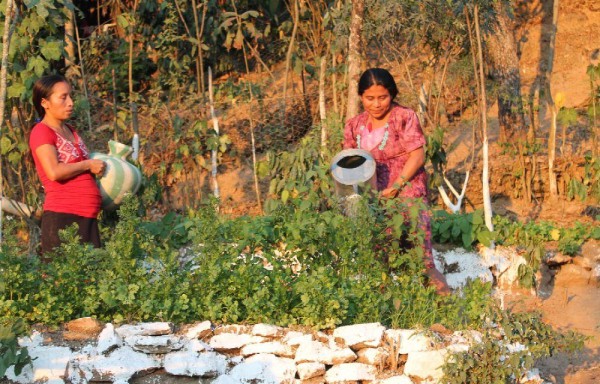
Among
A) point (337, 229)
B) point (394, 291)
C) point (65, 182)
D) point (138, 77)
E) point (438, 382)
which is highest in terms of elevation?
point (138, 77)

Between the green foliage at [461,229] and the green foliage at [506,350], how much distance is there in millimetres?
1718

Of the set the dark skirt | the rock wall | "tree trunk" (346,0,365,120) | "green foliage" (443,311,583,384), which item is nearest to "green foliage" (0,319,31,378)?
the rock wall

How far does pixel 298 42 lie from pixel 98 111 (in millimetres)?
2046

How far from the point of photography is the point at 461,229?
6.49m

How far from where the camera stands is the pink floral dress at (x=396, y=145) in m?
5.54

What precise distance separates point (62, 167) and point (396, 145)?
6.25ft

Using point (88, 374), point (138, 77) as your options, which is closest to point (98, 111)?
point (138, 77)

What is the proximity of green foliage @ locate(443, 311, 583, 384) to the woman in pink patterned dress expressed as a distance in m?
0.83

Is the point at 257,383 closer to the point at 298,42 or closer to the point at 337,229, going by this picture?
the point at 337,229

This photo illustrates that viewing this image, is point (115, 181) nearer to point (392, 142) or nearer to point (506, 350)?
point (392, 142)

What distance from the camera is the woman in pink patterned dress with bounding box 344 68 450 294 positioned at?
5.46m

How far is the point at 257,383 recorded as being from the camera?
462 centimetres

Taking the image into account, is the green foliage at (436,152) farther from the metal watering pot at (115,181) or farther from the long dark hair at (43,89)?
the long dark hair at (43,89)

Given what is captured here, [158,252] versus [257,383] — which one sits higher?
[158,252]
